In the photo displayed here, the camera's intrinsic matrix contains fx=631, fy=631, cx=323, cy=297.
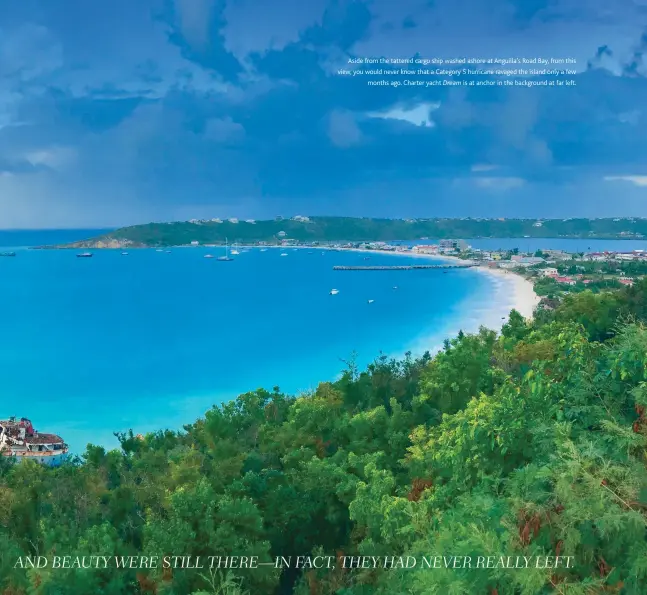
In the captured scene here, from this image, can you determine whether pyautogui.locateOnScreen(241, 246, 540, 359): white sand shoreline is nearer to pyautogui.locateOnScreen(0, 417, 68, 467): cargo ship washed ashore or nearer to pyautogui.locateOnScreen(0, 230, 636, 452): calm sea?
pyautogui.locateOnScreen(0, 230, 636, 452): calm sea

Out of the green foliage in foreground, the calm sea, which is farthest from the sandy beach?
the green foliage in foreground

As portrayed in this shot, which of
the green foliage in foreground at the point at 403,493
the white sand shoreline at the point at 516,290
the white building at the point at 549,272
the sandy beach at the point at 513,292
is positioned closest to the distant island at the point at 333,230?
the white sand shoreline at the point at 516,290

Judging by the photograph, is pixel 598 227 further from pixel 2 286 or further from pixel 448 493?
pixel 448 493

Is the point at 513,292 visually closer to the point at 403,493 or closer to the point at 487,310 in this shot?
the point at 487,310

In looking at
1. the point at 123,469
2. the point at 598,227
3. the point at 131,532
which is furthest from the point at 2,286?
the point at 598,227

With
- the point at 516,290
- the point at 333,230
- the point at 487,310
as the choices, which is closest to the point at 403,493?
the point at 487,310

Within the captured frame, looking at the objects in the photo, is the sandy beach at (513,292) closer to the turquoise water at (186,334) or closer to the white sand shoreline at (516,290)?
the white sand shoreline at (516,290)

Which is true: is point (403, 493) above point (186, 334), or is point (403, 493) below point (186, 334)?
above
